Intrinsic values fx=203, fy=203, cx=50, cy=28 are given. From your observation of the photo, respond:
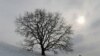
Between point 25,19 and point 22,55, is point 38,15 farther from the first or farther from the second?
point 22,55

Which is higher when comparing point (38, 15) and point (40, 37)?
point (38, 15)

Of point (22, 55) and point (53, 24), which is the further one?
point (53, 24)

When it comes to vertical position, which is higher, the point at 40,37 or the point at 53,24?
the point at 53,24

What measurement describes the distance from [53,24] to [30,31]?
5.23 meters

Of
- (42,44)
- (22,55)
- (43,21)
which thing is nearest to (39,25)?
(43,21)

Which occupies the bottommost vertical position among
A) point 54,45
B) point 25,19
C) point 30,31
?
point 54,45

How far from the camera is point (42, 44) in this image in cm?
4381

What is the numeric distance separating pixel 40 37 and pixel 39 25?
267 centimetres

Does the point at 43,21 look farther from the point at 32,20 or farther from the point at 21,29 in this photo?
the point at 21,29

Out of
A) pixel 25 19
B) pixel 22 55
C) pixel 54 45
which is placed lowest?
pixel 22 55

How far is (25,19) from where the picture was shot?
4503 centimetres

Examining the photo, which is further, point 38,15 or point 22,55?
point 38,15

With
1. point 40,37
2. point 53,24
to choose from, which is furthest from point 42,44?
point 53,24

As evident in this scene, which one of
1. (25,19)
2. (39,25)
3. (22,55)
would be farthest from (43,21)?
(22,55)
